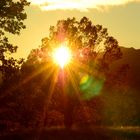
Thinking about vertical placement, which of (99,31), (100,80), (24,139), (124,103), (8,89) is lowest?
(24,139)

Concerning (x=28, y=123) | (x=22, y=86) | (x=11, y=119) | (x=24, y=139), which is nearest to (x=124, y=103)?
(x=28, y=123)

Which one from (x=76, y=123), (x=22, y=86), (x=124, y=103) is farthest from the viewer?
(x=124, y=103)

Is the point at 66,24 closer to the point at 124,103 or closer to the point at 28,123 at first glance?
the point at 28,123

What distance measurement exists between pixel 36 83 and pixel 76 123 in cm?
1433

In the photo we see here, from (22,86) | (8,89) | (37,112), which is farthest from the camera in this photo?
(37,112)

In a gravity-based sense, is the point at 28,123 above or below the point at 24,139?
above

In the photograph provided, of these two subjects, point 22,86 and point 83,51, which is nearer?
point 22,86

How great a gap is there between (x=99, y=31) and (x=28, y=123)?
18.7 meters

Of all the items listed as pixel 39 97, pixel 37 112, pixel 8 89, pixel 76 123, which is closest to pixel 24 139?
pixel 8 89

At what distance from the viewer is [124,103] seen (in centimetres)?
12600

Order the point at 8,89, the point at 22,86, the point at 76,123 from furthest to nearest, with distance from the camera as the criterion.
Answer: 1. the point at 76,123
2. the point at 22,86
3. the point at 8,89

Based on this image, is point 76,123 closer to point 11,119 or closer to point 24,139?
point 11,119

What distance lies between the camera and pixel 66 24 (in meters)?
65.4

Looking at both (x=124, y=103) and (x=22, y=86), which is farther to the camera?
(x=124, y=103)
